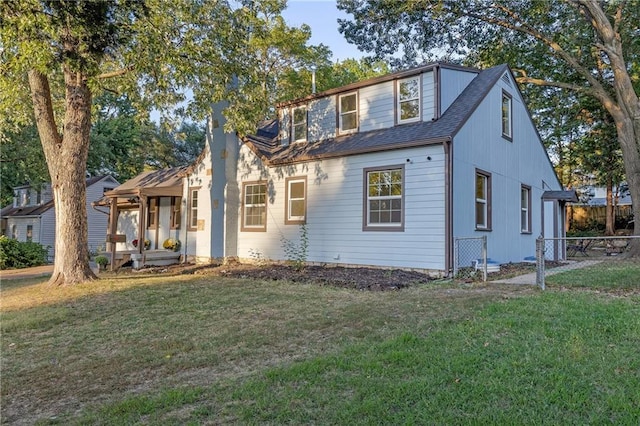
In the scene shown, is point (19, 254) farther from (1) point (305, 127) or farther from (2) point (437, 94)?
(2) point (437, 94)

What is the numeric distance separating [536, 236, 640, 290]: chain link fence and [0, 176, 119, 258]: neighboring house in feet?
78.9

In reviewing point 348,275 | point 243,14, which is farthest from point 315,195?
point 243,14

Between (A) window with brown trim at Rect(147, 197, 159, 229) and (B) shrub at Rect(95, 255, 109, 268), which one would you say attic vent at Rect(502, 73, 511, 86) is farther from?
(B) shrub at Rect(95, 255, 109, 268)

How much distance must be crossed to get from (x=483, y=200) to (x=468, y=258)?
1.94 meters

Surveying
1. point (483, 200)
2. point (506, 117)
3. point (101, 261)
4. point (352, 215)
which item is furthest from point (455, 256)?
point (101, 261)

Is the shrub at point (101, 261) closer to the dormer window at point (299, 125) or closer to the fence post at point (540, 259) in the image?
the dormer window at point (299, 125)

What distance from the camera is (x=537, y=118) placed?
920 inches

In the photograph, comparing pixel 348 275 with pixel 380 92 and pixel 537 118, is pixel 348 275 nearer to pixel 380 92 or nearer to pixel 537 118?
pixel 380 92

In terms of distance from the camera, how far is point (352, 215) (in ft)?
37.0

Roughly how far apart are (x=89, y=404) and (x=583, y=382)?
13.2 ft

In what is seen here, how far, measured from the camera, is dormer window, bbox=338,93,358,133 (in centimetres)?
1238

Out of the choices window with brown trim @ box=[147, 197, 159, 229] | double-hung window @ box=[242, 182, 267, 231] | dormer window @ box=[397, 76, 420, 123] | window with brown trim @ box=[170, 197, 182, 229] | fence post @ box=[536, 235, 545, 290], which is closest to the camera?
fence post @ box=[536, 235, 545, 290]

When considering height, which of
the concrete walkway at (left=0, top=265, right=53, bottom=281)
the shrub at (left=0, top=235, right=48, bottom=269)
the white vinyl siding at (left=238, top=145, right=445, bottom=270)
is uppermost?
the white vinyl siding at (left=238, top=145, right=445, bottom=270)

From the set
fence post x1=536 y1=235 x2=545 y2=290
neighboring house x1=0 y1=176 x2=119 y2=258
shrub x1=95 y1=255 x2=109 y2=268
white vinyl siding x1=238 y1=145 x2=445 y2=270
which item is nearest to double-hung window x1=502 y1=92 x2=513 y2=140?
white vinyl siding x1=238 y1=145 x2=445 y2=270
